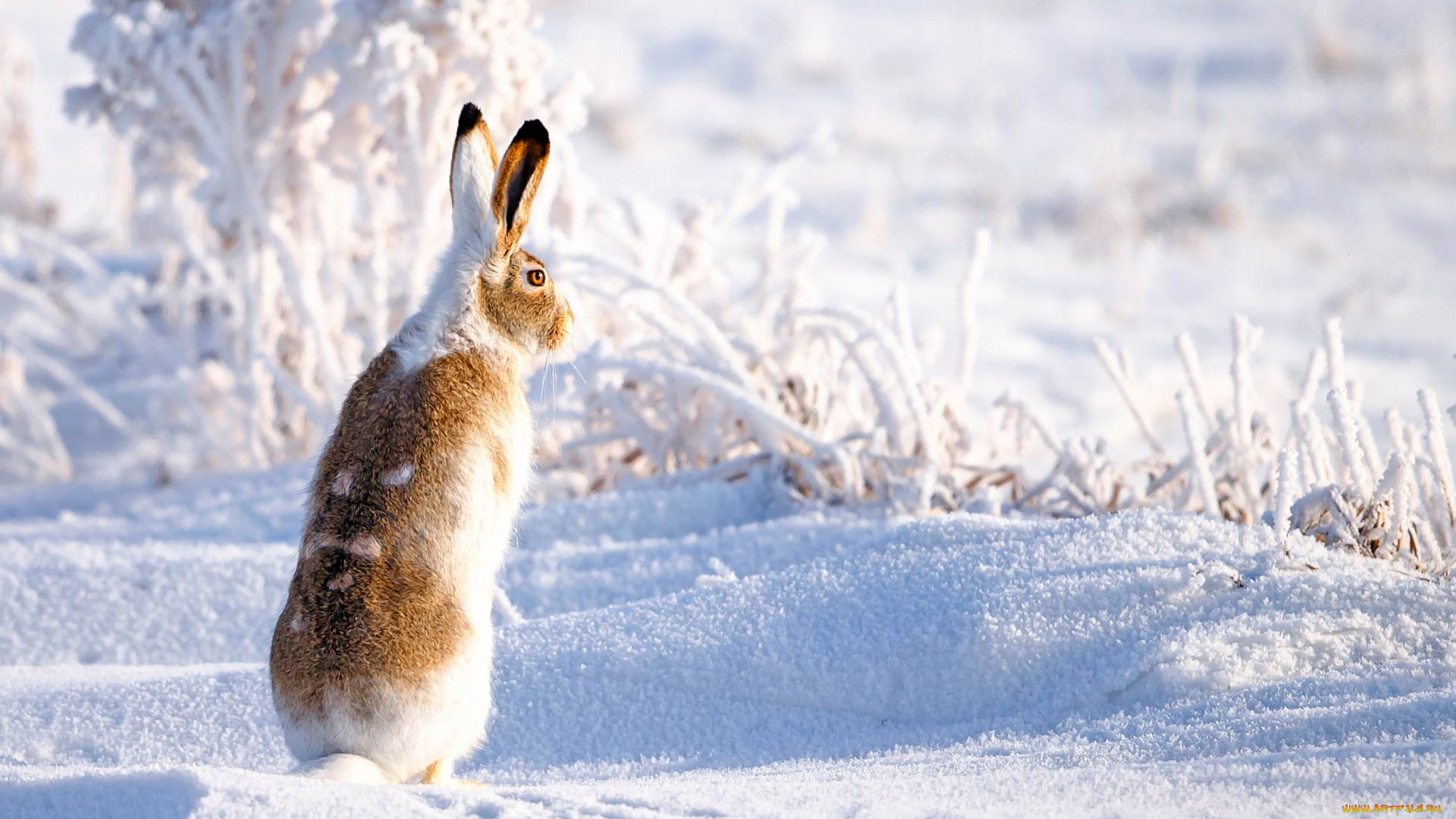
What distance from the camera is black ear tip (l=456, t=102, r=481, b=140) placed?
2158 millimetres

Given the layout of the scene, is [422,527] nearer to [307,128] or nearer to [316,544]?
[316,544]

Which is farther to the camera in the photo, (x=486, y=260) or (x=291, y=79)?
(x=291, y=79)

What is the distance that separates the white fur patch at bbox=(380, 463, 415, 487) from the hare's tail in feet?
1.24

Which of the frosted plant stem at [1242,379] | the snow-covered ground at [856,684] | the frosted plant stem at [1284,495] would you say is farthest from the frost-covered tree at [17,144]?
the frosted plant stem at [1284,495]

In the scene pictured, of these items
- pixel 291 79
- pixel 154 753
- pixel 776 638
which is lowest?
pixel 154 753

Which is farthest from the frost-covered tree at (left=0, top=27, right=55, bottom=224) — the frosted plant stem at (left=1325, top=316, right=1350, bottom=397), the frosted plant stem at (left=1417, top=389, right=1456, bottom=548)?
the frosted plant stem at (left=1417, top=389, right=1456, bottom=548)

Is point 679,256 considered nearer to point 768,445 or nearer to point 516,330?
point 768,445

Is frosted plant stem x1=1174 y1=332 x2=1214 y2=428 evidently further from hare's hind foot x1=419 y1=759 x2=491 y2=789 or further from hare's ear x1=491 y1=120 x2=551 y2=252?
hare's hind foot x1=419 y1=759 x2=491 y2=789

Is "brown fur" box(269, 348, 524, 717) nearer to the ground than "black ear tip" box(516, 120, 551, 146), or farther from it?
nearer to the ground

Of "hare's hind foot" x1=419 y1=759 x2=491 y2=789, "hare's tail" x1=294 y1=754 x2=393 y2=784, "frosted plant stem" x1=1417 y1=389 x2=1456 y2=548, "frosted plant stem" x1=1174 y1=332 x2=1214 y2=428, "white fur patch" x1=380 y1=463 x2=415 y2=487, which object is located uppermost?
"frosted plant stem" x1=1174 y1=332 x2=1214 y2=428

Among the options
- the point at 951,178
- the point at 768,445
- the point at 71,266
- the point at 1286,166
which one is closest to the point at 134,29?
the point at 71,266

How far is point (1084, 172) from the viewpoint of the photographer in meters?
9.09

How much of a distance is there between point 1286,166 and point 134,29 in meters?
7.36

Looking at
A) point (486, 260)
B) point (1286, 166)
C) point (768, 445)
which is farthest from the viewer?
point (1286, 166)
